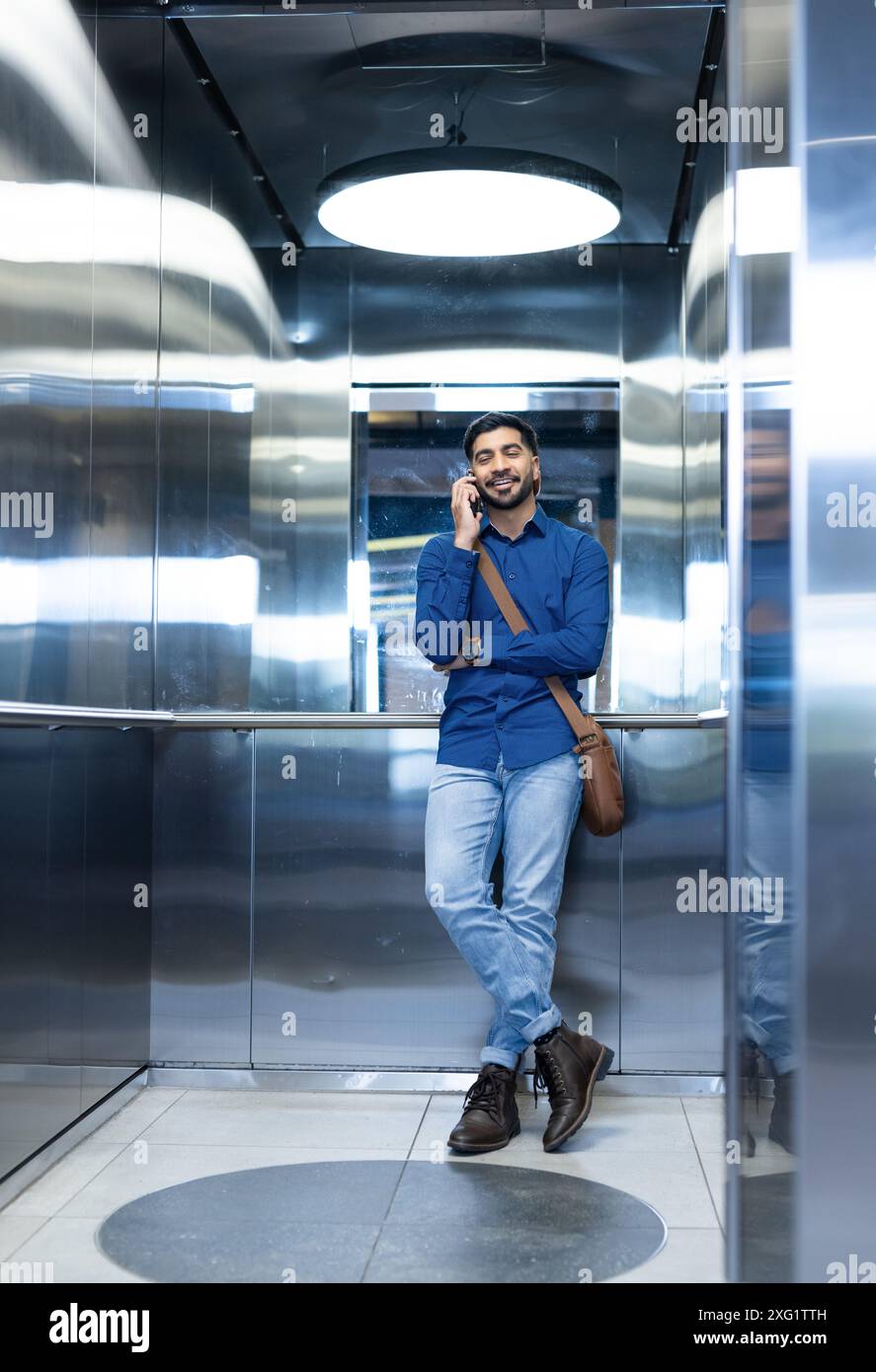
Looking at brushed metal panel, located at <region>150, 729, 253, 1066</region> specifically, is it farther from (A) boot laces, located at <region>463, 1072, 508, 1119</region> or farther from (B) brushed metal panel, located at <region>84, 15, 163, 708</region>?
(A) boot laces, located at <region>463, 1072, 508, 1119</region>

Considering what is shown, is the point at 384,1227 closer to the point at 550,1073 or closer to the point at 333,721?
the point at 550,1073

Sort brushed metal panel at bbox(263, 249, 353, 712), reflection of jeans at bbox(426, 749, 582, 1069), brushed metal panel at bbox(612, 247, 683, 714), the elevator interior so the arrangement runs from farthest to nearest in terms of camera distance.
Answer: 1. brushed metal panel at bbox(263, 249, 353, 712)
2. brushed metal panel at bbox(612, 247, 683, 714)
3. reflection of jeans at bbox(426, 749, 582, 1069)
4. the elevator interior

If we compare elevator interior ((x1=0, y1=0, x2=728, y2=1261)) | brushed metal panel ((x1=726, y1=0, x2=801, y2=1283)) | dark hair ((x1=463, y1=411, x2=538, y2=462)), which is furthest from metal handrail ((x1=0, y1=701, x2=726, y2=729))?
brushed metal panel ((x1=726, y1=0, x2=801, y2=1283))

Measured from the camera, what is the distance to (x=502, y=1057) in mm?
3697

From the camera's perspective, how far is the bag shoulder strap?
3.74 m

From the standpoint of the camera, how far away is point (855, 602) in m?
1.80

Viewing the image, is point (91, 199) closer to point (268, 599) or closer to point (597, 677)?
point (268, 599)

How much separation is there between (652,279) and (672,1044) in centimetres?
287

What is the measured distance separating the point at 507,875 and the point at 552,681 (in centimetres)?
53

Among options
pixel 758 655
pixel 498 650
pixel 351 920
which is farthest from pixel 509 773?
pixel 758 655

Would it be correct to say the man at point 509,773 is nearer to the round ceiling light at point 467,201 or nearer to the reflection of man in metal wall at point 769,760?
the round ceiling light at point 467,201

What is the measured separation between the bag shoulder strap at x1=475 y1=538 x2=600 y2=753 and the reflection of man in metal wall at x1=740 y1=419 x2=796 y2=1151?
1781 millimetres

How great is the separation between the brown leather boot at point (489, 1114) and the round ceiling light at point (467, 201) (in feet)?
9.01

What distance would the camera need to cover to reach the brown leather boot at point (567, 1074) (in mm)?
3514
